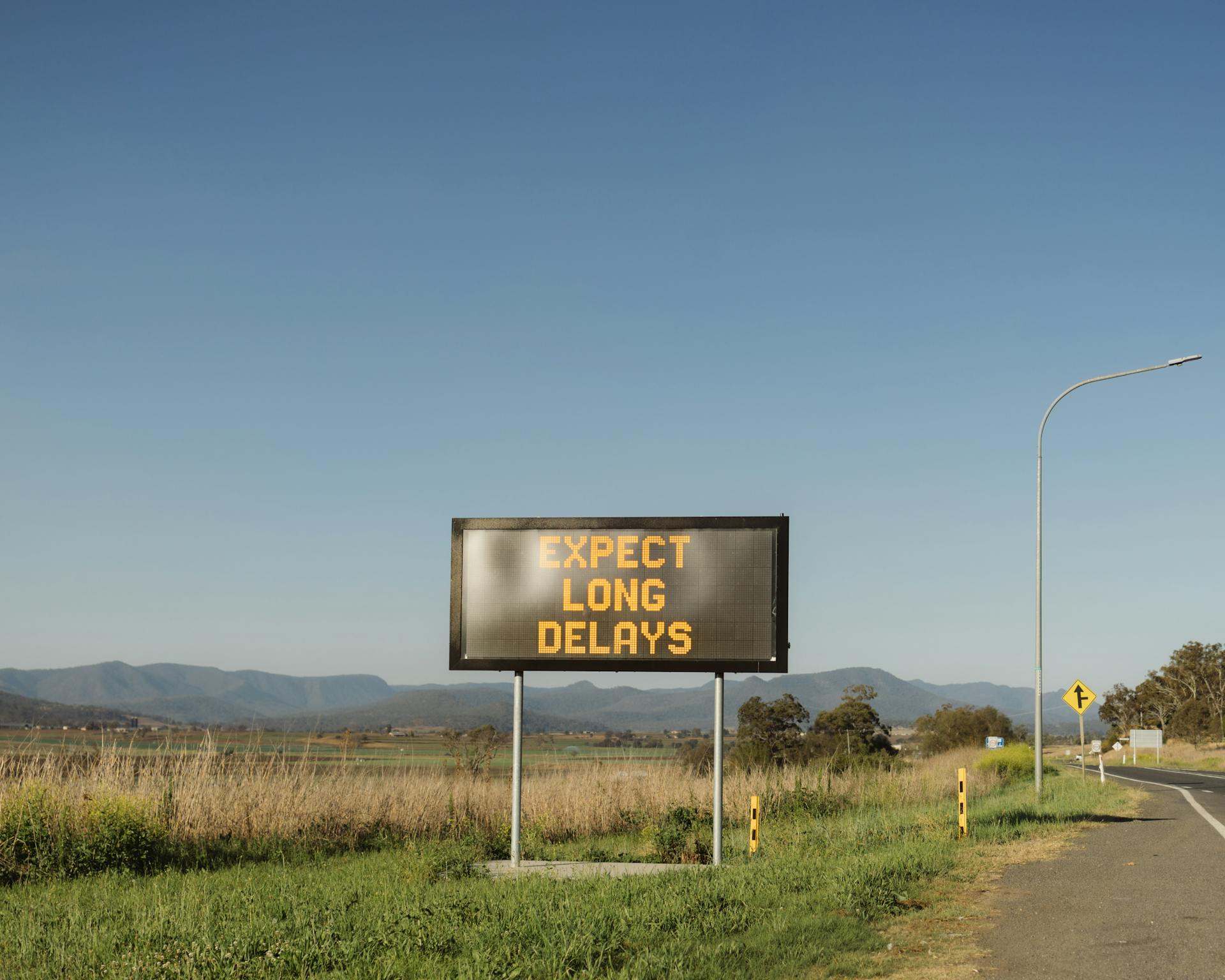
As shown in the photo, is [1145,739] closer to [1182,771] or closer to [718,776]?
[1182,771]

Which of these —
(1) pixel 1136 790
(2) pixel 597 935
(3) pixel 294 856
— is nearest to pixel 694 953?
(2) pixel 597 935

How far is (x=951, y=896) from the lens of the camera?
12.5m

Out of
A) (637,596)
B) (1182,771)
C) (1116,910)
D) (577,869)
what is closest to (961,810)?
(1116,910)

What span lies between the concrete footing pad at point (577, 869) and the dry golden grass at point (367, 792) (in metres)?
4.01

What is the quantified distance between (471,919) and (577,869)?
185 inches

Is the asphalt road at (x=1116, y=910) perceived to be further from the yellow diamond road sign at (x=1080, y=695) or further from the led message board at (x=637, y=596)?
the yellow diamond road sign at (x=1080, y=695)

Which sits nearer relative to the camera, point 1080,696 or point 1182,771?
point 1080,696

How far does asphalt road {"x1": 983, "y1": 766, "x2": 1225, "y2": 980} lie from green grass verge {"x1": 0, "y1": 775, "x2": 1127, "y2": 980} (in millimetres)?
1067

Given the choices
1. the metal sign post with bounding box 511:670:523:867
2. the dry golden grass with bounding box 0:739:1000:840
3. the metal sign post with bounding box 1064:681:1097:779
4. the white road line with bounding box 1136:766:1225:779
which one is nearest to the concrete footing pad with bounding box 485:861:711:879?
the metal sign post with bounding box 511:670:523:867

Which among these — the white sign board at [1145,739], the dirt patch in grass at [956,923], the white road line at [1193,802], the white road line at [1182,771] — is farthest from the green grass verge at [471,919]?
the white sign board at [1145,739]

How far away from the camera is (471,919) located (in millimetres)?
10523

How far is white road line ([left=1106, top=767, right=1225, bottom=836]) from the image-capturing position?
21.2 meters

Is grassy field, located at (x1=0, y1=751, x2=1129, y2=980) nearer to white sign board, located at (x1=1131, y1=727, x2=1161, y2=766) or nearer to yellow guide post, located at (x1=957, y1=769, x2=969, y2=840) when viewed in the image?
yellow guide post, located at (x1=957, y1=769, x2=969, y2=840)

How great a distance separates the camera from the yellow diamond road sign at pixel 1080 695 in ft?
107
